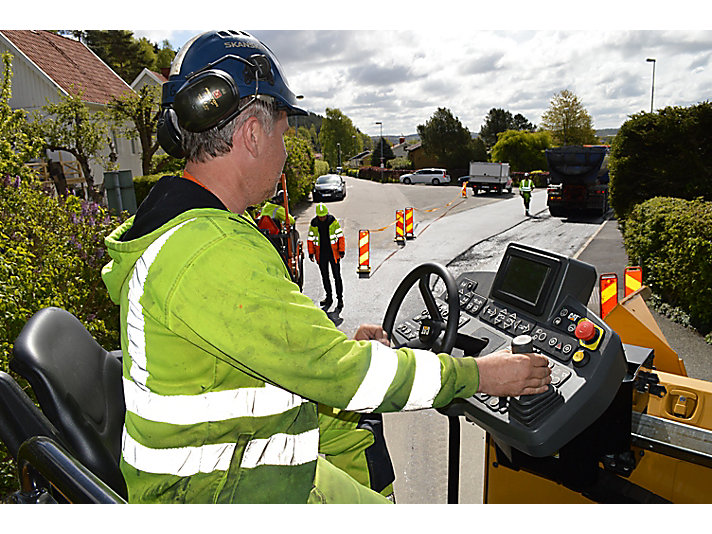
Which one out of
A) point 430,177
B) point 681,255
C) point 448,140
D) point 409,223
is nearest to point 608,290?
point 681,255

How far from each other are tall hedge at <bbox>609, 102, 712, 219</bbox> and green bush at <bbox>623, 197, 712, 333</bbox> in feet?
16.8

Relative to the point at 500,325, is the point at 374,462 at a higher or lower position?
lower

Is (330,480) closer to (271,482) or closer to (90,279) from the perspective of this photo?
(271,482)

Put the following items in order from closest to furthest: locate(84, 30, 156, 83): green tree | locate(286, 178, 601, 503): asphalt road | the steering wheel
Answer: the steering wheel, locate(286, 178, 601, 503): asphalt road, locate(84, 30, 156, 83): green tree

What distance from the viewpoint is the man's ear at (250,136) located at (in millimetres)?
1682

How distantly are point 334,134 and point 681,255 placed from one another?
70275 mm

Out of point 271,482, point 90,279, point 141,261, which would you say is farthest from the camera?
point 90,279

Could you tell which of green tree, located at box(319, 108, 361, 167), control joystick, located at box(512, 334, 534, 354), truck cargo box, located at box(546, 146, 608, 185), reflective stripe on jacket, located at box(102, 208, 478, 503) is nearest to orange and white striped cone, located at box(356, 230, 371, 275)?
control joystick, located at box(512, 334, 534, 354)

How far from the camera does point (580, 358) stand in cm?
212

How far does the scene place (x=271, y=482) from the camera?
166 centimetres

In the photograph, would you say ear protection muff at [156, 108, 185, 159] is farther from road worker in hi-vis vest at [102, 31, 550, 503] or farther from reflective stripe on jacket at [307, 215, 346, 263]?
reflective stripe on jacket at [307, 215, 346, 263]

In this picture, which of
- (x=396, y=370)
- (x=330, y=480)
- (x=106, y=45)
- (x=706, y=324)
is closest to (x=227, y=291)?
(x=396, y=370)

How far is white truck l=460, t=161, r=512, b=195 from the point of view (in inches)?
1241

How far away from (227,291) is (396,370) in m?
0.53
